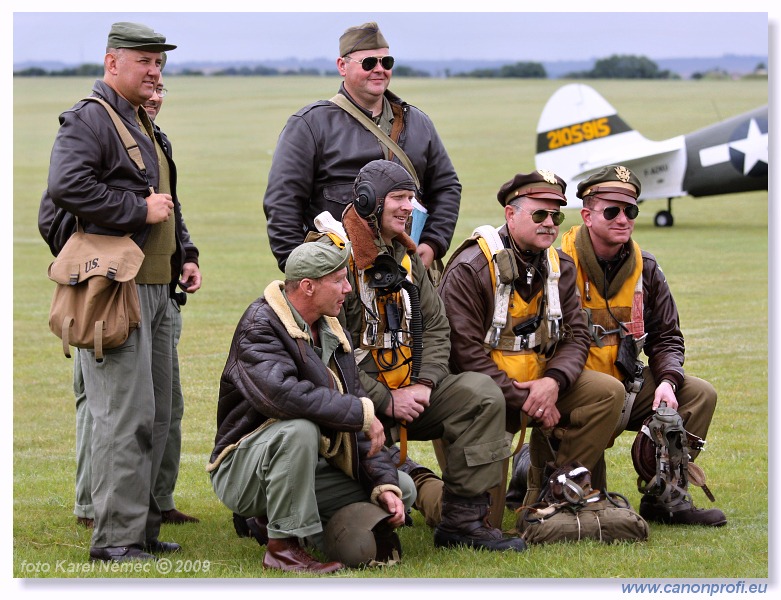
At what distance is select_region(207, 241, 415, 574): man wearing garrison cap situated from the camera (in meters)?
4.84

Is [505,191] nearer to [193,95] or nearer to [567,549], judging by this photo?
[567,549]

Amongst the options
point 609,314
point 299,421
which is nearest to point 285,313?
point 299,421

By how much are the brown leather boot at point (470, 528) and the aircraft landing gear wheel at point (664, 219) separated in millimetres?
23299

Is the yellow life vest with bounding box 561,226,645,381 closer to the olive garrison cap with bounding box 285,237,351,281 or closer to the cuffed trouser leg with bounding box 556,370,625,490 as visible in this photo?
the cuffed trouser leg with bounding box 556,370,625,490

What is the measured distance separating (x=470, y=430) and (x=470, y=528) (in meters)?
0.45

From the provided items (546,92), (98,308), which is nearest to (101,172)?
(98,308)

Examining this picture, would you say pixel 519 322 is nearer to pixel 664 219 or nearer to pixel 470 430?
pixel 470 430

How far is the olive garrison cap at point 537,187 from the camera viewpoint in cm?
567

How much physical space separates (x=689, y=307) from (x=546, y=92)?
6911cm

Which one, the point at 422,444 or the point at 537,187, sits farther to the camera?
the point at 422,444

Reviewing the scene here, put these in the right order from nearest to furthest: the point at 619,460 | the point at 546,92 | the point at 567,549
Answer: the point at 567,549 → the point at 619,460 → the point at 546,92

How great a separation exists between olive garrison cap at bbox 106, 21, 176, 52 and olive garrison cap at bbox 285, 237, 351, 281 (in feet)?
3.67

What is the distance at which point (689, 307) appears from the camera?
1505 cm

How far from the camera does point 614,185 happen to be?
6016mm
